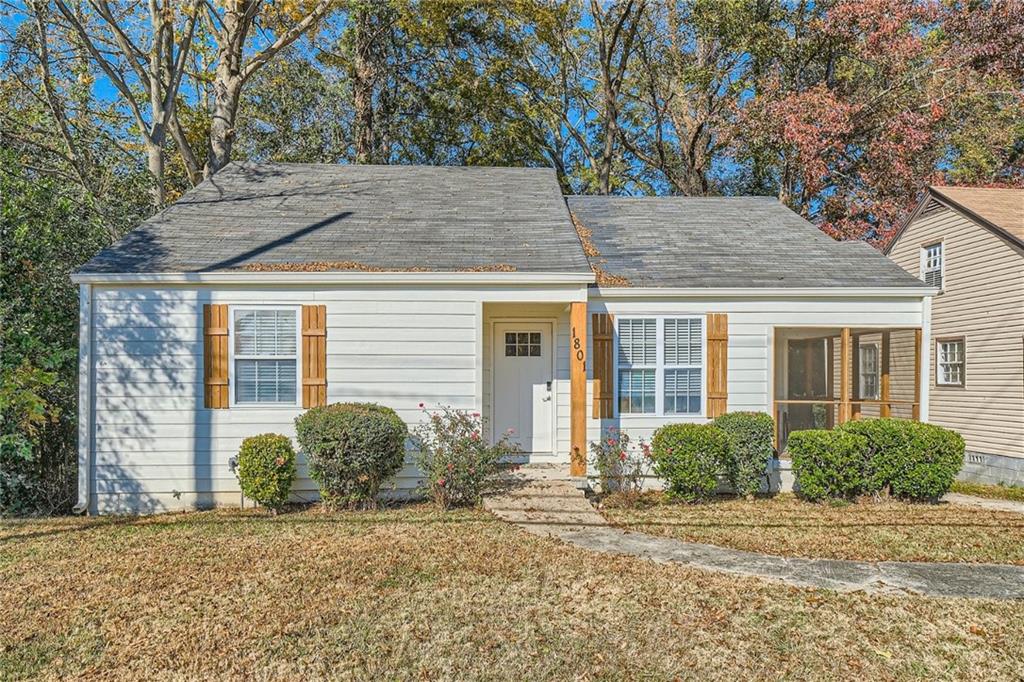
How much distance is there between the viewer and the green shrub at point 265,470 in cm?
757

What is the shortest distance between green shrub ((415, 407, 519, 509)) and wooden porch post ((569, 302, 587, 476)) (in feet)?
2.70

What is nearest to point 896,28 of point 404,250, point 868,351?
point 868,351

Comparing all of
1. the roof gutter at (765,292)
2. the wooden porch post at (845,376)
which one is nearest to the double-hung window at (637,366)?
the roof gutter at (765,292)

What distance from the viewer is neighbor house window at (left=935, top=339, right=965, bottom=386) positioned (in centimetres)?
1367

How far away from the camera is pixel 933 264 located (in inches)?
571

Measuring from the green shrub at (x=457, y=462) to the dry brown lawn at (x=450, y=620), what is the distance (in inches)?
63.1

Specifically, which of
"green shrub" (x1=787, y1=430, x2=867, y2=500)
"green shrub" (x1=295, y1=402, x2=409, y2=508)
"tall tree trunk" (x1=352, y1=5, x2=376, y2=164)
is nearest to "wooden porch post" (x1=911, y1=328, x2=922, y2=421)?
"green shrub" (x1=787, y1=430, x2=867, y2=500)

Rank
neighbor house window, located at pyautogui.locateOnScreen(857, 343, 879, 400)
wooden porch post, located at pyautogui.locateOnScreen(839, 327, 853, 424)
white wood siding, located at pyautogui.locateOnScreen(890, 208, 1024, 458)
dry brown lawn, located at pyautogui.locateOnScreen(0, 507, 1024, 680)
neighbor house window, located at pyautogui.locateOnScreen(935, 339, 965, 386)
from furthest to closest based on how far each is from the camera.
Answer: neighbor house window, located at pyautogui.locateOnScreen(857, 343, 879, 400)
neighbor house window, located at pyautogui.locateOnScreen(935, 339, 965, 386)
white wood siding, located at pyautogui.locateOnScreen(890, 208, 1024, 458)
wooden porch post, located at pyautogui.locateOnScreen(839, 327, 853, 424)
dry brown lawn, located at pyautogui.locateOnScreen(0, 507, 1024, 680)

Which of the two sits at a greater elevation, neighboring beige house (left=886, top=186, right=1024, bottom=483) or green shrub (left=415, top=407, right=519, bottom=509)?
neighboring beige house (left=886, top=186, right=1024, bottom=483)

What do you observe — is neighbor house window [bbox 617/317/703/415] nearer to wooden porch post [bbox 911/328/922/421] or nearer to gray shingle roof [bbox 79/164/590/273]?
gray shingle roof [bbox 79/164/590/273]

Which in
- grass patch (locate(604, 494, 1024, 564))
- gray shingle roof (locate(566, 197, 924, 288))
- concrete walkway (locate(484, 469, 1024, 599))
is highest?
gray shingle roof (locate(566, 197, 924, 288))

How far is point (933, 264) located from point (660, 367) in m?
9.12

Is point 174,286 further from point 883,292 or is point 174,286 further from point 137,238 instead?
point 883,292

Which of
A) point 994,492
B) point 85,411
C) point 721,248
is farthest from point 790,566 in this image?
point 85,411
